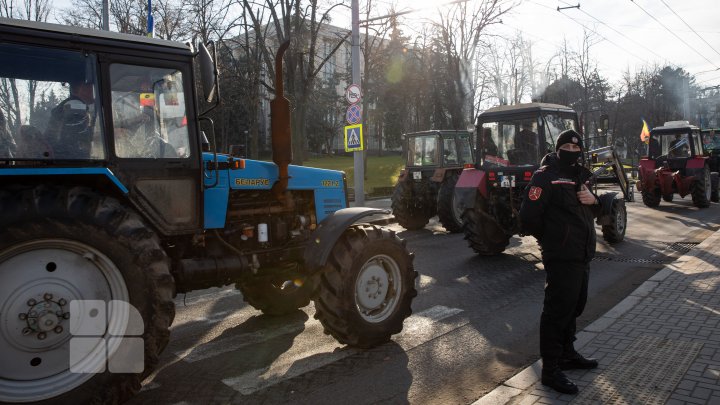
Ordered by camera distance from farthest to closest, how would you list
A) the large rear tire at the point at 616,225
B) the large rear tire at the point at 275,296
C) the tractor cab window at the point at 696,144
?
the tractor cab window at the point at 696,144, the large rear tire at the point at 616,225, the large rear tire at the point at 275,296

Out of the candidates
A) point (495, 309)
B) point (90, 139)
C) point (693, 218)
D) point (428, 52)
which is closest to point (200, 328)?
point (90, 139)

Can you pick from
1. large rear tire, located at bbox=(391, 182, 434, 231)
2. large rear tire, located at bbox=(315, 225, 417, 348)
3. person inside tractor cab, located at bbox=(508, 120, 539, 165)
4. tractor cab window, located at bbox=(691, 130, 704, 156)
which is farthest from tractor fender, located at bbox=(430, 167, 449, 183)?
tractor cab window, located at bbox=(691, 130, 704, 156)

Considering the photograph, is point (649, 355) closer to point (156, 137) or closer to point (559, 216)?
point (559, 216)

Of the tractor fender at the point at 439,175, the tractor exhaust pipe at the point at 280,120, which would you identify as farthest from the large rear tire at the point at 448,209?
the tractor exhaust pipe at the point at 280,120

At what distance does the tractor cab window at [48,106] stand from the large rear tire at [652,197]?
1706 cm

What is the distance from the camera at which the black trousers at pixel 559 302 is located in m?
4.00

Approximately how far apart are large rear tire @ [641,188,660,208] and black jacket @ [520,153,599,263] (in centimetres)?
1483

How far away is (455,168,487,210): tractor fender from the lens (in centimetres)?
945

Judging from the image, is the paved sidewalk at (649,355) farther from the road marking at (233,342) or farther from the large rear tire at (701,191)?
the large rear tire at (701,191)

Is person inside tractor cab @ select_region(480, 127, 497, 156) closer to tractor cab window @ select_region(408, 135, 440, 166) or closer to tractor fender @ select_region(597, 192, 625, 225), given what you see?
tractor fender @ select_region(597, 192, 625, 225)

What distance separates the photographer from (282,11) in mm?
24609

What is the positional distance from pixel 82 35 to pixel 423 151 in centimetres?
1131

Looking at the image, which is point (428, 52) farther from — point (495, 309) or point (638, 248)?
point (495, 309)

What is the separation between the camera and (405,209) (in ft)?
43.6
